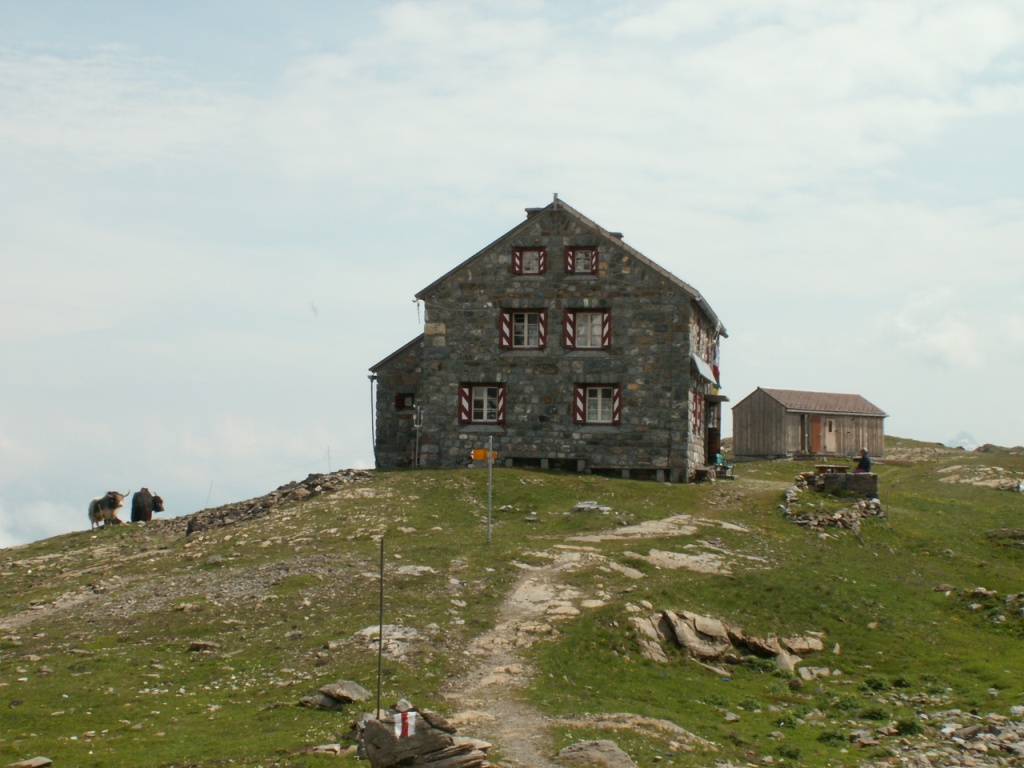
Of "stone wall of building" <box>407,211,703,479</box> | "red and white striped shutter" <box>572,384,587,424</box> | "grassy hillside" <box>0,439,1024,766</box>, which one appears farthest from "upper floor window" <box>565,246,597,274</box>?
"grassy hillside" <box>0,439,1024,766</box>

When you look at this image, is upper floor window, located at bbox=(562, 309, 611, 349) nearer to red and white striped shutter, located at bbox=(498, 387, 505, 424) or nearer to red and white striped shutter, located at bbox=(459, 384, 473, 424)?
red and white striped shutter, located at bbox=(498, 387, 505, 424)

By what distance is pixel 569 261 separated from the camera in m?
50.8

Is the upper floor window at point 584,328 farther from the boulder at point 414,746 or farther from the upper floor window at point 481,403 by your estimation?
the boulder at point 414,746

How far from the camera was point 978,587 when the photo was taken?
1363 inches

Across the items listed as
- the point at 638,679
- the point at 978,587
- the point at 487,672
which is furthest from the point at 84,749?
the point at 978,587

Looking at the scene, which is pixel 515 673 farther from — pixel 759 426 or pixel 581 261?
pixel 759 426

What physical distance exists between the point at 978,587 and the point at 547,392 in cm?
2095

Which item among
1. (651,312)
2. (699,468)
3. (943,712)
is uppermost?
(651,312)

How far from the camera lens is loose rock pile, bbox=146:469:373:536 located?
43291mm

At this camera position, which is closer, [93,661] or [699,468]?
[93,661]

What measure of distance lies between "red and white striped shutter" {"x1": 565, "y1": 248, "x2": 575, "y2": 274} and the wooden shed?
28.6 meters

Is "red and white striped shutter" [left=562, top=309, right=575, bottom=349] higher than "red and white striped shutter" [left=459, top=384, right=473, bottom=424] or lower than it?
higher

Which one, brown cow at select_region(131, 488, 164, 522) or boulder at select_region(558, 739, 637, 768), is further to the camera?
brown cow at select_region(131, 488, 164, 522)

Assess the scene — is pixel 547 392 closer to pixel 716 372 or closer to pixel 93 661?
pixel 716 372
